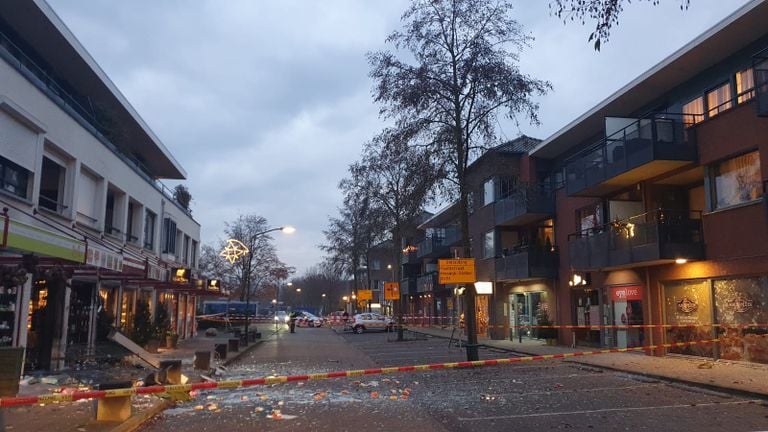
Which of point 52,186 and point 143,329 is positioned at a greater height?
point 52,186

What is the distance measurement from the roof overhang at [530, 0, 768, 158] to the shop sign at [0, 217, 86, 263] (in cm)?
1715

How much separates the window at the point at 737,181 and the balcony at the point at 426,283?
34575 millimetres

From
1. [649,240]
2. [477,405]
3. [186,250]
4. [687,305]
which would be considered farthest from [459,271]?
[186,250]

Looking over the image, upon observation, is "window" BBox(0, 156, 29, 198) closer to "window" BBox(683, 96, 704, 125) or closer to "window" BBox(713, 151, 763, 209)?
"window" BBox(683, 96, 704, 125)

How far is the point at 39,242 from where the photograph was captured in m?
9.80

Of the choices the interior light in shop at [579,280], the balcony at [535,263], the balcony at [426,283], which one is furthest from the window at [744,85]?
the balcony at [426,283]

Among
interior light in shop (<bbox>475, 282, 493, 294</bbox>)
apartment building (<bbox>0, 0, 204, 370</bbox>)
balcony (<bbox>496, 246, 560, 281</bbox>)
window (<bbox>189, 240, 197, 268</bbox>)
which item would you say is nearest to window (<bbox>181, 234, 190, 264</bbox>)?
window (<bbox>189, 240, 197, 268</bbox>)

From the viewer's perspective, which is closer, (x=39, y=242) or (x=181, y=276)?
(x=39, y=242)

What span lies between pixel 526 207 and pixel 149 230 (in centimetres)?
1818

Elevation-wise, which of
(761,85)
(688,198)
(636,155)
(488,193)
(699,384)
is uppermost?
(488,193)

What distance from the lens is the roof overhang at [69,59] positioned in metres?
17.9

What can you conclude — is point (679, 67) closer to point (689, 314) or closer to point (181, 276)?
point (689, 314)

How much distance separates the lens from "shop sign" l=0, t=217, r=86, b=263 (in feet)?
29.0

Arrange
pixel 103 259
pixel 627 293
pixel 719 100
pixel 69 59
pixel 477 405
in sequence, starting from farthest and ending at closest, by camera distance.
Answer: pixel 627 293 < pixel 69 59 < pixel 719 100 < pixel 103 259 < pixel 477 405
